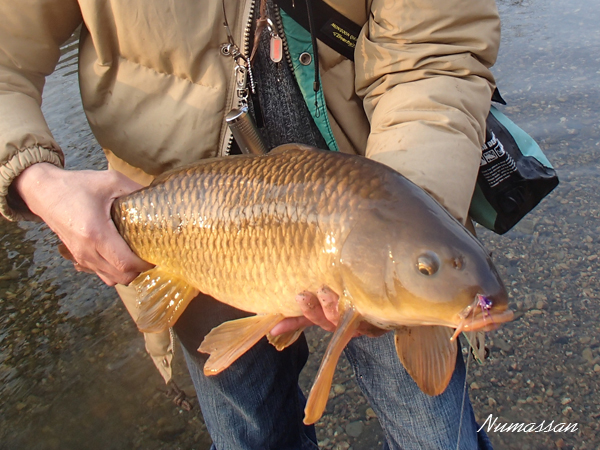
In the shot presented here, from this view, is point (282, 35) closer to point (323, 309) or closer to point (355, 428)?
point (323, 309)

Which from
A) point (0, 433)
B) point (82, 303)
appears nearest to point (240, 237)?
point (0, 433)

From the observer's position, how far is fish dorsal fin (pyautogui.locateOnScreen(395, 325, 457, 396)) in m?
1.22

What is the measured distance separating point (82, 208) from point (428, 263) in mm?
1000

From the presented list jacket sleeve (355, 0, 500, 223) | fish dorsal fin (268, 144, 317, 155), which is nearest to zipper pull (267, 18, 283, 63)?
jacket sleeve (355, 0, 500, 223)

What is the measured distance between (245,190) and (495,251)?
7.49ft

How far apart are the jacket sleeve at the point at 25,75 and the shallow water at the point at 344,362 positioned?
1.45 metres

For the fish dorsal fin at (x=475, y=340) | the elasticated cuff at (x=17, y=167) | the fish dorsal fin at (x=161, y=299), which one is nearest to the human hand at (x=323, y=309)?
the fish dorsal fin at (x=475, y=340)

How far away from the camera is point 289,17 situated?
1.61 meters

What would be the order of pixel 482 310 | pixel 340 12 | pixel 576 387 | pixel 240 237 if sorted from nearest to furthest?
pixel 482 310 < pixel 240 237 < pixel 340 12 < pixel 576 387

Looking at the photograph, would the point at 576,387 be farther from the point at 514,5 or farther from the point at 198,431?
the point at 514,5

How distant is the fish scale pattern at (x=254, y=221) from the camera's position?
1.22 m

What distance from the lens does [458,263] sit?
1.08 metres

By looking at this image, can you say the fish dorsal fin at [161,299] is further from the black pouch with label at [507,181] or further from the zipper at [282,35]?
Answer: the black pouch with label at [507,181]

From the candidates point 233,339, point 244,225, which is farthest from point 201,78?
point 233,339
